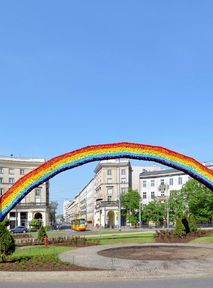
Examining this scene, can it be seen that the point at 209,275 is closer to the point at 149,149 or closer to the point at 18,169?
the point at 149,149

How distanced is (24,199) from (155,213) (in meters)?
33.0

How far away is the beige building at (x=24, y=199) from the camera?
10212cm

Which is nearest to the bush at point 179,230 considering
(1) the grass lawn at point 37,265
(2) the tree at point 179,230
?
(2) the tree at point 179,230

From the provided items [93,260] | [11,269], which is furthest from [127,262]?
[11,269]

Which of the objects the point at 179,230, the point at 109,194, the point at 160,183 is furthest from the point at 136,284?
the point at 109,194

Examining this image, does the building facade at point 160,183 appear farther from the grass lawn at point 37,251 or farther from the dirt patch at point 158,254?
the dirt patch at point 158,254

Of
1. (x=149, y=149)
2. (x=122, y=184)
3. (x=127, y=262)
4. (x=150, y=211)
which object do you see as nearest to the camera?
(x=127, y=262)

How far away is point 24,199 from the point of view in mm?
104438

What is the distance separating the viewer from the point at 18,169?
346 feet

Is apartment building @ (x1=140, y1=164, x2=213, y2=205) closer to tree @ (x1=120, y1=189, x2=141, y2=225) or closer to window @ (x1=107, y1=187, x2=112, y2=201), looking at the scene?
tree @ (x1=120, y1=189, x2=141, y2=225)

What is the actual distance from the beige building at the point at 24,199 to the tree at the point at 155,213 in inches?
994

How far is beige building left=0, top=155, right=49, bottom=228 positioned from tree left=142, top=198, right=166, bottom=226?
82.8 ft

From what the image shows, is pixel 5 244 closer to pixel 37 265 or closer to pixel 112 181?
pixel 37 265

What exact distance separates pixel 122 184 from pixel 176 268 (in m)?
101
